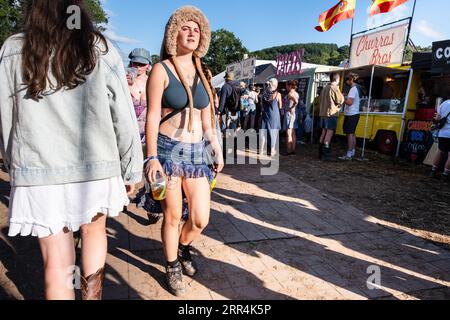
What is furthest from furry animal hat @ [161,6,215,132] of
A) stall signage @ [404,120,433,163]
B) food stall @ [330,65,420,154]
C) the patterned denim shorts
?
stall signage @ [404,120,433,163]

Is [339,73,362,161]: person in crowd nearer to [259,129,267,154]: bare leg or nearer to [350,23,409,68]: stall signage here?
[259,129,267,154]: bare leg

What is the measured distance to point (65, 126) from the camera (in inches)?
56.4

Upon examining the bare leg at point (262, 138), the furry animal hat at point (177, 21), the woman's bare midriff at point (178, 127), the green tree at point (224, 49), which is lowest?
the bare leg at point (262, 138)

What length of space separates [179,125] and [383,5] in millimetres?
9599

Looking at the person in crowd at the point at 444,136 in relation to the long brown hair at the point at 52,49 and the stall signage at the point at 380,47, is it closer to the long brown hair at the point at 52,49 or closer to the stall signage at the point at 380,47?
the stall signage at the point at 380,47

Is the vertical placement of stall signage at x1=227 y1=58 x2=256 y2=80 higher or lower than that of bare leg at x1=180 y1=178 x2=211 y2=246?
higher

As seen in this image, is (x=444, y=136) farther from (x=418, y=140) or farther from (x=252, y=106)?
(x=252, y=106)

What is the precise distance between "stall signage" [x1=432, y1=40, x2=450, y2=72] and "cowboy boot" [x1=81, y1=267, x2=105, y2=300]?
799cm

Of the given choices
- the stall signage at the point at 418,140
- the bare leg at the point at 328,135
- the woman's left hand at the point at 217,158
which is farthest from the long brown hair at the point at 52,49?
the stall signage at the point at 418,140

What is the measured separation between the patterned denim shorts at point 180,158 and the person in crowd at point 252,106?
25.0 feet

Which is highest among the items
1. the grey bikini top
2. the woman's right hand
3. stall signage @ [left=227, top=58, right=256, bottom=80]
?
stall signage @ [left=227, top=58, right=256, bottom=80]

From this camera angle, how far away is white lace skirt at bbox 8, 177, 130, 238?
1409 mm

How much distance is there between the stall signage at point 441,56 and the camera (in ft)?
22.7

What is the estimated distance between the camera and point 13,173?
1409 millimetres
